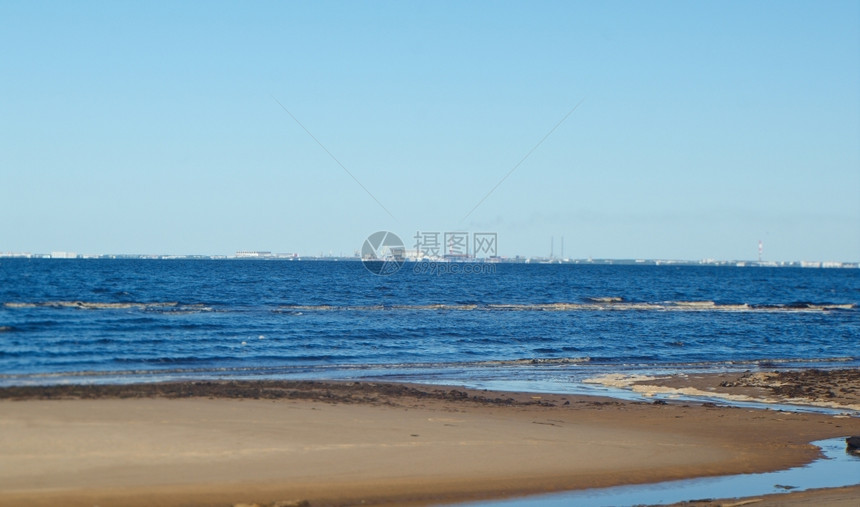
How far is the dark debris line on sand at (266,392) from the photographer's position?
1456 centimetres

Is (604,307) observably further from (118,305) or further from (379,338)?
(118,305)

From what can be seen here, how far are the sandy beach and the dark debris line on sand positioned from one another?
7 cm

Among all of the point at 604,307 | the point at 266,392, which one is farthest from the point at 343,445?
the point at 604,307

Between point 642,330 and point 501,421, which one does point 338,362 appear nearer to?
point 501,421

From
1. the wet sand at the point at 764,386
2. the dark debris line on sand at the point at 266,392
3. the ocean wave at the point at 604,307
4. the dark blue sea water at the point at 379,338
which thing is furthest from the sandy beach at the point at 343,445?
the ocean wave at the point at 604,307

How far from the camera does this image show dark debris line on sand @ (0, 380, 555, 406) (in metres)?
14.6

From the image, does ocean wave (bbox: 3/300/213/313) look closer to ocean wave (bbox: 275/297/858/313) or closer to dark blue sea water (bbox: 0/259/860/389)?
dark blue sea water (bbox: 0/259/860/389)

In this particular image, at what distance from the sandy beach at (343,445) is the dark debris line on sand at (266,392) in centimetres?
7

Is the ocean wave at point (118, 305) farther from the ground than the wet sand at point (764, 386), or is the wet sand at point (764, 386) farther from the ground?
the ocean wave at point (118, 305)

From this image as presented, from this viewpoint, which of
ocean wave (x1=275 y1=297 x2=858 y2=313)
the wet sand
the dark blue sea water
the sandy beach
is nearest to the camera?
the sandy beach

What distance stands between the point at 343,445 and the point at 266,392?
5214mm

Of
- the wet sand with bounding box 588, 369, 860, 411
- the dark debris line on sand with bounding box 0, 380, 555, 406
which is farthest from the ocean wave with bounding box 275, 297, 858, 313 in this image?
the dark debris line on sand with bounding box 0, 380, 555, 406

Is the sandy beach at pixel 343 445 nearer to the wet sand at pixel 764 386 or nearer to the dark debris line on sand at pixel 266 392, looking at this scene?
the dark debris line on sand at pixel 266 392

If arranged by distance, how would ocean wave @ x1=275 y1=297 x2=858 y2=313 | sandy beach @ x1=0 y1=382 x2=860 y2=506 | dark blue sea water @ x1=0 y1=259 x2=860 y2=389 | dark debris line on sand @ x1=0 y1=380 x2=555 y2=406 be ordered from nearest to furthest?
sandy beach @ x1=0 y1=382 x2=860 y2=506 < dark debris line on sand @ x1=0 y1=380 x2=555 y2=406 < dark blue sea water @ x1=0 y1=259 x2=860 y2=389 < ocean wave @ x1=275 y1=297 x2=858 y2=313
